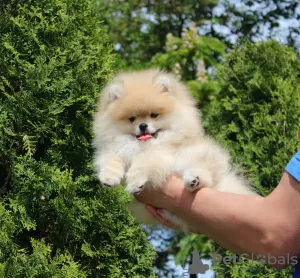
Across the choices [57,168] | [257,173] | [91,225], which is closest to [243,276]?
[257,173]

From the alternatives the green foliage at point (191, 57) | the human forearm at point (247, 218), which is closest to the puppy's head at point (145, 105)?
the human forearm at point (247, 218)

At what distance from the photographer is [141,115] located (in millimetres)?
2994

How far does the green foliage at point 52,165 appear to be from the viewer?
3365 millimetres

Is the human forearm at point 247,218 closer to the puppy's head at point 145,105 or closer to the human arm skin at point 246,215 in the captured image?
the human arm skin at point 246,215

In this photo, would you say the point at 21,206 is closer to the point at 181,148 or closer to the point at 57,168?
the point at 57,168

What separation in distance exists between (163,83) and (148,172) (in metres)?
0.55

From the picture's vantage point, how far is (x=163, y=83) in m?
3.14

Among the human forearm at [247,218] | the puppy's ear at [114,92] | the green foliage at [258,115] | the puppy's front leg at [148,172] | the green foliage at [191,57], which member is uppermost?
the human forearm at [247,218]

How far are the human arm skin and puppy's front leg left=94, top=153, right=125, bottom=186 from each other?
224 mm

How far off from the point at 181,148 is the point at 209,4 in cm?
578

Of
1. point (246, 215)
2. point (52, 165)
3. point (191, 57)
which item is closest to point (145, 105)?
point (52, 165)

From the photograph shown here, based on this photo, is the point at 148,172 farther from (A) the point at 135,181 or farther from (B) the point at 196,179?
(B) the point at 196,179

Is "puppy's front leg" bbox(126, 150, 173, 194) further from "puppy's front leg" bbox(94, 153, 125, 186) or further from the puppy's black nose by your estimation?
the puppy's black nose

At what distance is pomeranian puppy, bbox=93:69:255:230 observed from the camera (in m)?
2.82
